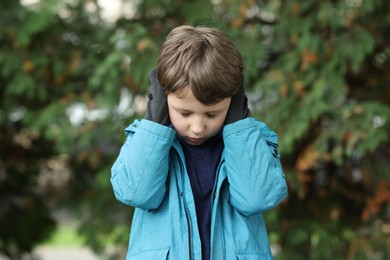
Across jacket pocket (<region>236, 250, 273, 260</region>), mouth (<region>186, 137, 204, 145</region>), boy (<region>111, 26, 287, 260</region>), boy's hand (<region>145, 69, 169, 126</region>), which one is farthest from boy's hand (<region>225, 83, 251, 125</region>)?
jacket pocket (<region>236, 250, 273, 260</region>)

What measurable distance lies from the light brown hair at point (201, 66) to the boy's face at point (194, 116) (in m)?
0.03

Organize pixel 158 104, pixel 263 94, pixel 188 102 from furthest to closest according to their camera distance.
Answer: pixel 263 94, pixel 158 104, pixel 188 102

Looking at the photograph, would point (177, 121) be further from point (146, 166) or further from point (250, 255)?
point (250, 255)

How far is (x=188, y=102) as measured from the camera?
2184 mm

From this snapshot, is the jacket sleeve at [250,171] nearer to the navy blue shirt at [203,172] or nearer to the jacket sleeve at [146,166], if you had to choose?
the navy blue shirt at [203,172]

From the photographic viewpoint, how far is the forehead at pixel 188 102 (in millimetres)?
2174

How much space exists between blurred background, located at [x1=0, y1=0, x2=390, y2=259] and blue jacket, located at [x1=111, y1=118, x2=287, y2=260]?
1917mm

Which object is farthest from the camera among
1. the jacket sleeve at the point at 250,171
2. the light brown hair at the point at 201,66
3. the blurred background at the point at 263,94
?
the blurred background at the point at 263,94

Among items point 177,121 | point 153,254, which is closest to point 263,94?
point 177,121

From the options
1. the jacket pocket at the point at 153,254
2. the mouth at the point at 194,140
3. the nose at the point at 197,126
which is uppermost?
the nose at the point at 197,126

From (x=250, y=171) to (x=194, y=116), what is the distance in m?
0.26

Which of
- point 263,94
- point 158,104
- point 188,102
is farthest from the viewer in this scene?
point 263,94

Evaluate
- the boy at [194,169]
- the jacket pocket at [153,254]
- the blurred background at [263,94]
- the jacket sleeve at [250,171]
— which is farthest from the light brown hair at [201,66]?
the blurred background at [263,94]

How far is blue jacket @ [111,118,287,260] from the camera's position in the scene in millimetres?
2256
